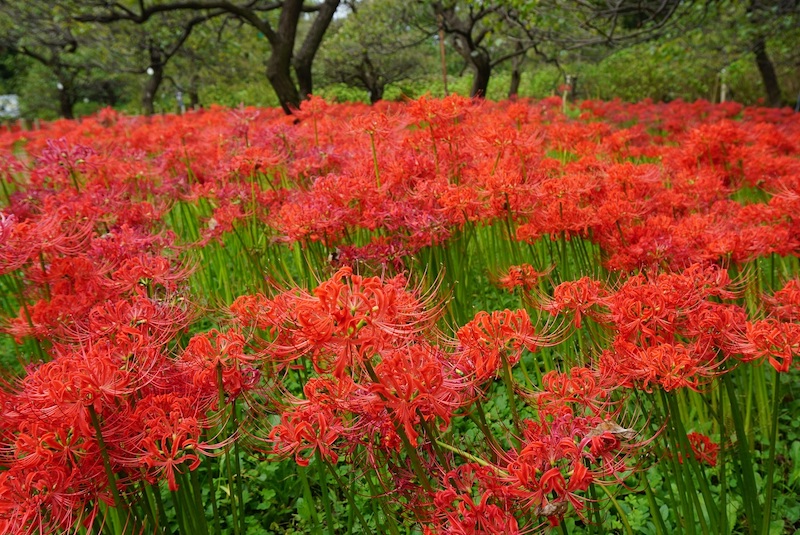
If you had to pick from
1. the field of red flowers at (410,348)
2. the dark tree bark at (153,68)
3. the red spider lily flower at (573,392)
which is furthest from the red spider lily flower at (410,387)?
the dark tree bark at (153,68)

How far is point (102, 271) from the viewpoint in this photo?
7.27 ft

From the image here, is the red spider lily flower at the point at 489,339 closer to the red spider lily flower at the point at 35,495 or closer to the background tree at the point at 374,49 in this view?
the red spider lily flower at the point at 35,495

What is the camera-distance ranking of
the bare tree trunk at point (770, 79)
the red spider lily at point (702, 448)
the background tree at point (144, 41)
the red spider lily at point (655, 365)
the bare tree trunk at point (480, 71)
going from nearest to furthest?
the red spider lily at point (655, 365) < the red spider lily at point (702, 448) < the bare tree trunk at point (770, 79) < the bare tree trunk at point (480, 71) < the background tree at point (144, 41)

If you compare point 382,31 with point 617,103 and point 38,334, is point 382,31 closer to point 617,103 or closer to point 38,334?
point 617,103

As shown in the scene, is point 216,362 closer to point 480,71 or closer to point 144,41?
point 480,71

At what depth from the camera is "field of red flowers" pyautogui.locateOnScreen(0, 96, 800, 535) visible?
1.20 m

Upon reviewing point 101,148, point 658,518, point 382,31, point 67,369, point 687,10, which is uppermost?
point 382,31

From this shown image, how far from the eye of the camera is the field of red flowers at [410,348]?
1199 millimetres

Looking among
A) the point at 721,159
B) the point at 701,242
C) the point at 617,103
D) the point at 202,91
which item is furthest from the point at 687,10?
the point at 202,91

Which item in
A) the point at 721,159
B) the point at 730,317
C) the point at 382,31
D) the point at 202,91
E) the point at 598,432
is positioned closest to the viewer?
the point at 598,432

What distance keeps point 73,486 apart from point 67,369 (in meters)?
0.26

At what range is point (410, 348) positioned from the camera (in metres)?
1.20

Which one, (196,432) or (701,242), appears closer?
(196,432)

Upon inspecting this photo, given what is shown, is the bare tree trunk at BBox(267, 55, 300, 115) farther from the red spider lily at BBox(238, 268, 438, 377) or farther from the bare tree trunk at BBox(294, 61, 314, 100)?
the red spider lily at BBox(238, 268, 438, 377)
